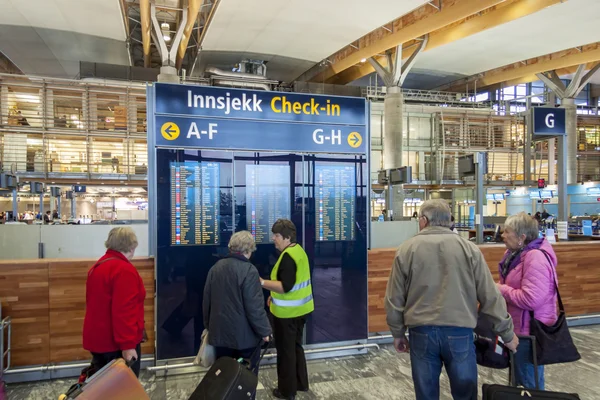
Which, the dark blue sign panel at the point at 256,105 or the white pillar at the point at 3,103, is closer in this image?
the dark blue sign panel at the point at 256,105

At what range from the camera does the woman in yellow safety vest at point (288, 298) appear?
10.7ft

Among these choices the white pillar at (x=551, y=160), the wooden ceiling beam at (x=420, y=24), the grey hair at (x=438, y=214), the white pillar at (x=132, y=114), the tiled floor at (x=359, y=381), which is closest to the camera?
the grey hair at (x=438, y=214)

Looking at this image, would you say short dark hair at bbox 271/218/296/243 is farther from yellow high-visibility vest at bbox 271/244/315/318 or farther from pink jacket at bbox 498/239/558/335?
pink jacket at bbox 498/239/558/335

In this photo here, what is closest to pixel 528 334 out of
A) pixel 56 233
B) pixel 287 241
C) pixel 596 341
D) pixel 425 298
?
pixel 425 298

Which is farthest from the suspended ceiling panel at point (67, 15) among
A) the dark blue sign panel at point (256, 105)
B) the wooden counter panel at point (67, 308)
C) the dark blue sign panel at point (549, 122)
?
the dark blue sign panel at point (549, 122)

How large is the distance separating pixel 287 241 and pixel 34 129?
49.3ft

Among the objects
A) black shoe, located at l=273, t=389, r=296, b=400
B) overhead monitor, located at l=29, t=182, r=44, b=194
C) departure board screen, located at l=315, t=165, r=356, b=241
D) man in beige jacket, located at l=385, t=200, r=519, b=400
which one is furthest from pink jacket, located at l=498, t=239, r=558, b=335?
overhead monitor, located at l=29, t=182, r=44, b=194

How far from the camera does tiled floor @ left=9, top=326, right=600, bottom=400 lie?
3.59 meters

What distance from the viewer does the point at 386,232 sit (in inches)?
254

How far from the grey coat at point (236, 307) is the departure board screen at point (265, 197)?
150cm

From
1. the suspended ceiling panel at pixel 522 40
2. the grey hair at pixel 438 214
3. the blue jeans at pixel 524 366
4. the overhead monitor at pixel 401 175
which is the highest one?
the suspended ceiling panel at pixel 522 40

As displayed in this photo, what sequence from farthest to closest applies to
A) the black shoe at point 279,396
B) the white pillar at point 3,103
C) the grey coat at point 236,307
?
the white pillar at point 3,103 → the black shoe at point 279,396 → the grey coat at point 236,307

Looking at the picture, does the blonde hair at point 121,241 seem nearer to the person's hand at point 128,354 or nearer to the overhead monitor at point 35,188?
the person's hand at point 128,354

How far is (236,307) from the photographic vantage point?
283 centimetres
